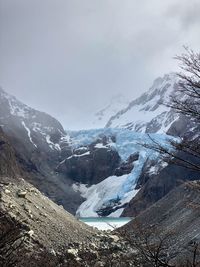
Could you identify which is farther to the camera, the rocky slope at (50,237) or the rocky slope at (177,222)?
the rocky slope at (177,222)

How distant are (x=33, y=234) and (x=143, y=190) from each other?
518 feet

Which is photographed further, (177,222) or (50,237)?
(177,222)

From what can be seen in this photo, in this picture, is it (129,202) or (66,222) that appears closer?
(66,222)

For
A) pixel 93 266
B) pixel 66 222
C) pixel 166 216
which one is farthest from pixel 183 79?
pixel 166 216

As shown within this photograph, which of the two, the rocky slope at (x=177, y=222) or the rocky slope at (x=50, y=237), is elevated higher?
the rocky slope at (x=50, y=237)

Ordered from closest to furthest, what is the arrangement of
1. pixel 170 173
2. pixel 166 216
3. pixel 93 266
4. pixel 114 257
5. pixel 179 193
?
pixel 93 266, pixel 114 257, pixel 166 216, pixel 179 193, pixel 170 173

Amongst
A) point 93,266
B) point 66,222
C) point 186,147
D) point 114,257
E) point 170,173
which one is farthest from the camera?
point 170,173

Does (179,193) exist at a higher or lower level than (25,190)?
lower

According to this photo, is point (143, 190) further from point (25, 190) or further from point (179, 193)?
point (25, 190)

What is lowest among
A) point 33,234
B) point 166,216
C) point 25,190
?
point 166,216

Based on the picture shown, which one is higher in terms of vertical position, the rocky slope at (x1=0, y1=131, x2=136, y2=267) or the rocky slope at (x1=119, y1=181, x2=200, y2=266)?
the rocky slope at (x1=0, y1=131, x2=136, y2=267)

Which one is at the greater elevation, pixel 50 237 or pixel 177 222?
pixel 50 237

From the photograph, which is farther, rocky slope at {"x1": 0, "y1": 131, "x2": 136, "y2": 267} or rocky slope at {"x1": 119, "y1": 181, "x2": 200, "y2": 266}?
rocky slope at {"x1": 119, "y1": 181, "x2": 200, "y2": 266}

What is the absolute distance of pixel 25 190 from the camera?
49.8 m
